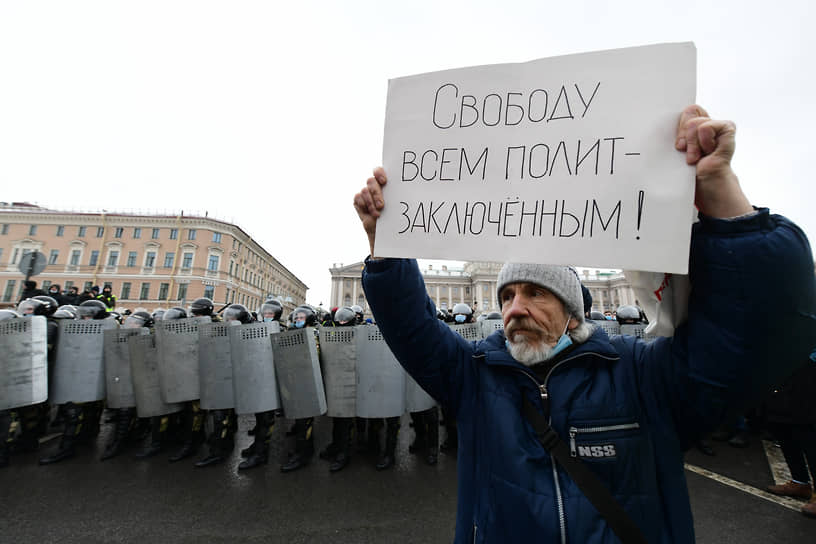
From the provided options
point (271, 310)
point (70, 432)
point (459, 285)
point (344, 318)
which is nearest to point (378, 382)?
point (344, 318)

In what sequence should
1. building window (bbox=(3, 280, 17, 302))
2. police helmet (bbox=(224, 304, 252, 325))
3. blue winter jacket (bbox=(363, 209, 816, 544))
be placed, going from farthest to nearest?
building window (bbox=(3, 280, 17, 302))
police helmet (bbox=(224, 304, 252, 325))
blue winter jacket (bbox=(363, 209, 816, 544))

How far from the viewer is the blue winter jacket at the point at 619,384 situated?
87cm

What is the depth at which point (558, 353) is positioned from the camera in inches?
51.5

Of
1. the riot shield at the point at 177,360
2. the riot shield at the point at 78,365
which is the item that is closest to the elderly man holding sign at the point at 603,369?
the riot shield at the point at 177,360

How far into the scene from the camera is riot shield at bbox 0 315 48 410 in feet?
12.5

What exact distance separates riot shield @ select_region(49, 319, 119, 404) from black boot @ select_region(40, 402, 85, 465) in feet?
0.40

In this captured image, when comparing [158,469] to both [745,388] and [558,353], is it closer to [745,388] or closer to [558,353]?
[558,353]

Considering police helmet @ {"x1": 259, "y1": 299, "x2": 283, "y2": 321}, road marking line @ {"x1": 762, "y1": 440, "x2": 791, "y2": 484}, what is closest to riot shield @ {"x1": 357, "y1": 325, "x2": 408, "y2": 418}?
police helmet @ {"x1": 259, "y1": 299, "x2": 283, "y2": 321}

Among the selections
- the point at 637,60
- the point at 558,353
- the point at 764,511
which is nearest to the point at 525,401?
the point at 558,353

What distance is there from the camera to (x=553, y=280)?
141 centimetres

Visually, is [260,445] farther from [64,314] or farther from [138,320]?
[64,314]

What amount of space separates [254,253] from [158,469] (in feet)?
191

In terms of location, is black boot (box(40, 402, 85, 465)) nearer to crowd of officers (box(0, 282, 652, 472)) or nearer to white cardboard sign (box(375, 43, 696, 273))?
crowd of officers (box(0, 282, 652, 472))

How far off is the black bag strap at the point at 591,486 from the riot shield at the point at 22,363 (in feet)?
18.3
